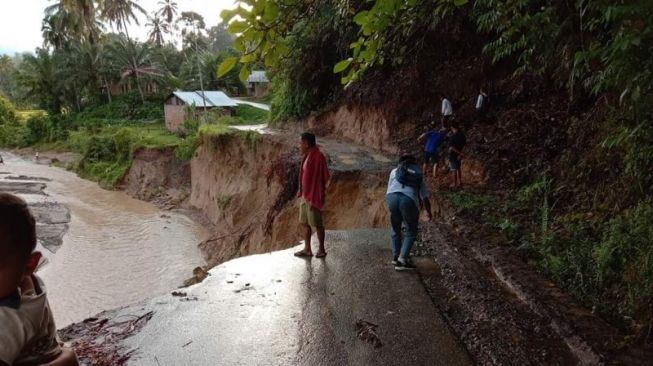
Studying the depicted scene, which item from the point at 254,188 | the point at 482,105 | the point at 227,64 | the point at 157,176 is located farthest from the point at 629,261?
the point at 157,176

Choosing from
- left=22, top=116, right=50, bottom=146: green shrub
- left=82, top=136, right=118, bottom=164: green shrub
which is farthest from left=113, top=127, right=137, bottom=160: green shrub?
left=22, top=116, right=50, bottom=146: green shrub

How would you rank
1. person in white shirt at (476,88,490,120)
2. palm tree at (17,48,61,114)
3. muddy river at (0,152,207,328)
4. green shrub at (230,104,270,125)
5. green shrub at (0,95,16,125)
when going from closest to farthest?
person in white shirt at (476,88,490,120)
muddy river at (0,152,207,328)
green shrub at (230,104,270,125)
palm tree at (17,48,61,114)
green shrub at (0,95,16,125)

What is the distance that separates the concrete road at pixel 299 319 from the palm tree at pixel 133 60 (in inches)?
1666

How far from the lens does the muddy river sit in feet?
42.8

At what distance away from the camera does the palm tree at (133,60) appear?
137 ft

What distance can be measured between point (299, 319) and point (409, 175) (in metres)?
2.25

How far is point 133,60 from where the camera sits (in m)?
42.4

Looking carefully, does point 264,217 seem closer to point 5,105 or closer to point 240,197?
point 240,197

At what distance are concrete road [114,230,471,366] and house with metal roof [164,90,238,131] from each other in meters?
28.0

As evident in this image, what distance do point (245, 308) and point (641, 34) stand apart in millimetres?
4391

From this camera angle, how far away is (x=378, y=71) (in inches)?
577

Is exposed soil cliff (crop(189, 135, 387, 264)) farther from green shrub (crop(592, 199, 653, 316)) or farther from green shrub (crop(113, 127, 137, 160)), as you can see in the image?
green shrub (crop(113, 127, 137, 160))

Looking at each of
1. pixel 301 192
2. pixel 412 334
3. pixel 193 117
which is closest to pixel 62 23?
pixel 193 117

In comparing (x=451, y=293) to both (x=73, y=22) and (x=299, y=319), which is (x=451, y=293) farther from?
(x=73, y=22)
